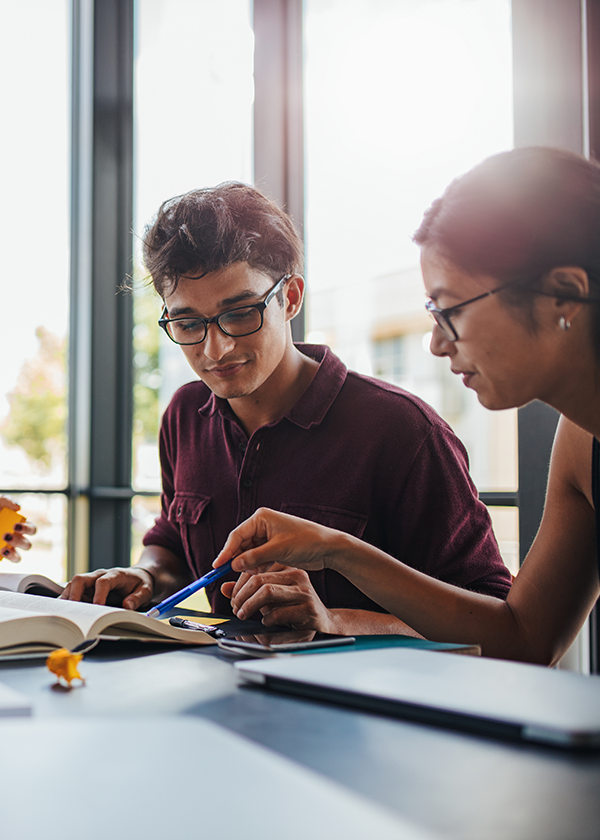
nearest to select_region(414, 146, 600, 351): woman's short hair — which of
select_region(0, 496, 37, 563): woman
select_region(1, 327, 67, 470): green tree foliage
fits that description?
select_region(0, 496, 37, 563): woman

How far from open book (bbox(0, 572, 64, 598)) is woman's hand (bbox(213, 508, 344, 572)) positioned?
0.48 meters

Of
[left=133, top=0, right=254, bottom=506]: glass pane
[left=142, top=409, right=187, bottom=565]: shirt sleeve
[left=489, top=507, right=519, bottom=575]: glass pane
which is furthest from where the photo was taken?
[left=133, top=0, right=254, bottom=506]: glass pane

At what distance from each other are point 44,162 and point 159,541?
238 cm

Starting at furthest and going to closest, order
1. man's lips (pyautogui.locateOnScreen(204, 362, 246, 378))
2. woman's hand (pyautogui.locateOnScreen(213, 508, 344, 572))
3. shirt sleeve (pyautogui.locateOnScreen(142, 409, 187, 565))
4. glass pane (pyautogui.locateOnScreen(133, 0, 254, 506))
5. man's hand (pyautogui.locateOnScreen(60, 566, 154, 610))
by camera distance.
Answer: glass pane (pyautogui.locateOnScreen(133, 0, 254, 506)) → shirt sleeve (pyautogui.locateOnScreen(142, 409, 187, 565)) → man's lips (pyautogui.locateOnScreen(204, 362, 246, 378)) → man's hand (pyautogui.locateOnScreen(60, 566, 154, 610)) → woman's hand (pyautogui.locateOnScreen(213, 508, 344, 572))

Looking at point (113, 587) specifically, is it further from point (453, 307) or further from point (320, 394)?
point (453, 307)

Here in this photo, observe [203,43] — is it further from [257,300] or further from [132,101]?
[257,300]

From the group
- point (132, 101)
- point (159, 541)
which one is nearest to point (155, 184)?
point (132, 101)

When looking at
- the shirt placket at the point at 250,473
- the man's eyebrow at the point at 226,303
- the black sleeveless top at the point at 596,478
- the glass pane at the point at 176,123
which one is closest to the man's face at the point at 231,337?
the man's eyebrow at the point at 226,303

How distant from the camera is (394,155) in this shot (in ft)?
8.07

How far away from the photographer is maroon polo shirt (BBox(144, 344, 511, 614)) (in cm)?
133

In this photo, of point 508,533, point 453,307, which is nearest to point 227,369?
point 453,307

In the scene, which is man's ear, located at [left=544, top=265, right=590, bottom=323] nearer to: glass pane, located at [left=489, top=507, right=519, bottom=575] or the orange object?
the orange object

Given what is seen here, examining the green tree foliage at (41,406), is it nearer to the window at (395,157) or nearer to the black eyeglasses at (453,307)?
the window at (395,157)

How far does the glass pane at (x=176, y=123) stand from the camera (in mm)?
2963
